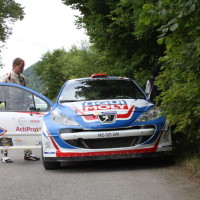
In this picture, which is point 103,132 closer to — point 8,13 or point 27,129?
point 27,129

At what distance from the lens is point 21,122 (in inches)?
367

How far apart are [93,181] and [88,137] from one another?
3.22ft

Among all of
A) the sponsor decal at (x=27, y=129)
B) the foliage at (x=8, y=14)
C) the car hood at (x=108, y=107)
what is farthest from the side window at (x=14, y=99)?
the foliage at (x=8, y=14)

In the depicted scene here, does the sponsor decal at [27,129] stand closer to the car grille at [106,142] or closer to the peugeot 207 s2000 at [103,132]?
the peugeot 207 s2000 at [103,132]

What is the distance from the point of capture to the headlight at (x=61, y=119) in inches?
311

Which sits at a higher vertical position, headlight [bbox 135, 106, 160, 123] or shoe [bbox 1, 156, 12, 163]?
headlight [bbox 135, 106, 160, 123]

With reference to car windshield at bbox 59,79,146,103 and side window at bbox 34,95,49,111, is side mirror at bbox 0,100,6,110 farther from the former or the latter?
car windshield at bbox 59,79,146,103

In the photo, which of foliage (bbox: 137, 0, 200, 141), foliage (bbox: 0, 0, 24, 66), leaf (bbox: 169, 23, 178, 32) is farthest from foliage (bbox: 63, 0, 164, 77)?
foliage (bbox: 0, 0, 24, 66)

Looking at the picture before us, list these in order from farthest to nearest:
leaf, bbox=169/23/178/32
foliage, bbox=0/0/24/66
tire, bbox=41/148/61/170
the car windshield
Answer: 1. foliage, bbox=0/0/24/66
2. the car windshield
3. tire, bbox=41/148/61/170
4. leaf, bbox=169/23/178/32

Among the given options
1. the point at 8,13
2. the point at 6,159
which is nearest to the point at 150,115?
the point at 6,159

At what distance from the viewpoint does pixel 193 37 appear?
5.84 meters

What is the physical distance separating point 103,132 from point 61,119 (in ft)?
2.45

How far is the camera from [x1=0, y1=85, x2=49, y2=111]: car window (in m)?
9.48

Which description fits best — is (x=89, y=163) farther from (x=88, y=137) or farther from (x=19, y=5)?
(x=19, y=5)
